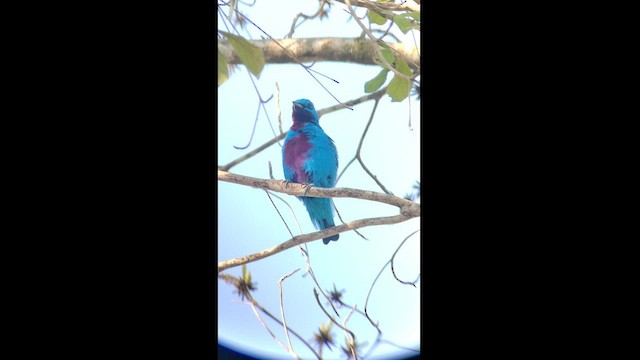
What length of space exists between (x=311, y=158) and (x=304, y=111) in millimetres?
88

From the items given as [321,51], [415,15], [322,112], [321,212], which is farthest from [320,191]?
[415,15]

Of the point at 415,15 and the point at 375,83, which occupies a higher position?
the point at 415,15

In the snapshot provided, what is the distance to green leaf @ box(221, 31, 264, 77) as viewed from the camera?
104 centimetres

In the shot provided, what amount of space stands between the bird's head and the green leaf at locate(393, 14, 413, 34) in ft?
0.71

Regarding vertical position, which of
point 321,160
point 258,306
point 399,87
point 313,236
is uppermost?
point 399,87

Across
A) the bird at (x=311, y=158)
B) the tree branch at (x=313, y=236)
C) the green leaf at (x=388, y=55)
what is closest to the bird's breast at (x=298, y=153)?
the bird at (x=311, y=158)

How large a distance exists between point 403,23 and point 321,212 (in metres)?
0.37

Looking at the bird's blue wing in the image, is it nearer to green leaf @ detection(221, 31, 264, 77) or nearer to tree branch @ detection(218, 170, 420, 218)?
tree branch @ detection(218, 170, 420, 218)

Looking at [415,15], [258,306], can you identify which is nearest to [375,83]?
[415,15]

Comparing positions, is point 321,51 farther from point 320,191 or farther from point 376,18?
point 320,191

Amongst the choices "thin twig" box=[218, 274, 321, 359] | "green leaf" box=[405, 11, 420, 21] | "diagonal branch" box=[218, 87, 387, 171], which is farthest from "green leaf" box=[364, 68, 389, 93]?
"thin twig" box=[218, 274, 321, 359]

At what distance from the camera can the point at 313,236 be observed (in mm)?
1094
